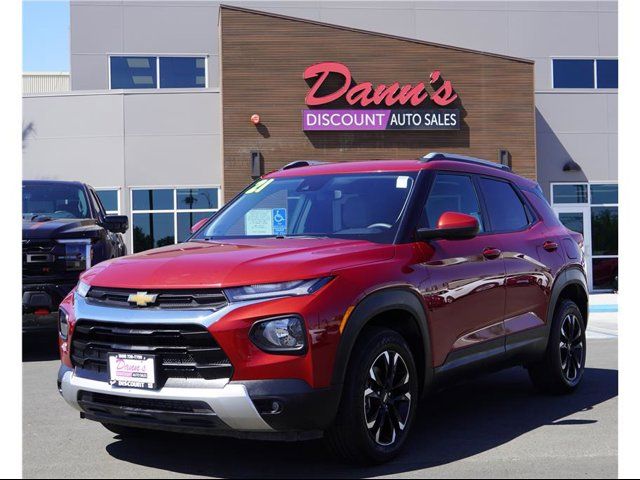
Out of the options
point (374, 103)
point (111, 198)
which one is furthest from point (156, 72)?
point (374, 103)

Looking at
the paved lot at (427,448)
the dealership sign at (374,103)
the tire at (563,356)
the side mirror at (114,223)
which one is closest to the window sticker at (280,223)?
the paved lot at (427,448)

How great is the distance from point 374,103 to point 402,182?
14.6 metres

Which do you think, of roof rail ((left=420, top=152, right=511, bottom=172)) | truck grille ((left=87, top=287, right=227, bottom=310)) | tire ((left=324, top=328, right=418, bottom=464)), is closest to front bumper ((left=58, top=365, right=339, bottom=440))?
tire ((left=324, top=328, right=418, bottom=464))

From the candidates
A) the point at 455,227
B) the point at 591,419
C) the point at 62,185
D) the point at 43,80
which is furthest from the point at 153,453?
the point at 43,80

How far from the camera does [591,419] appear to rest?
19.3ft

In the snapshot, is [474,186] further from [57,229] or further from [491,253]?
[57,229]

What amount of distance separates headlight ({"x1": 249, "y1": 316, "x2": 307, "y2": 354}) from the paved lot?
32.9 inches

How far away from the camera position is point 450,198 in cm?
561

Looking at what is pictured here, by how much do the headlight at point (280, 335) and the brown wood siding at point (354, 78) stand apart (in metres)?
15.3

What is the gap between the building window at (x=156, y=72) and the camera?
23609mm

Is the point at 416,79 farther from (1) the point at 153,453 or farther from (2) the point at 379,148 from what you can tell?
(1) the point at 153,453

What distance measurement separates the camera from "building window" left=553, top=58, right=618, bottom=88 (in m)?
25.0

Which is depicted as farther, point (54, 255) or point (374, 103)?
point (374, 103)

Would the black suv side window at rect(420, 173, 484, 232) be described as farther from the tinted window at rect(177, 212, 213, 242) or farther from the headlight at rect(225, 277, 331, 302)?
the tinted window at rect(177, 212, 213, 242)
